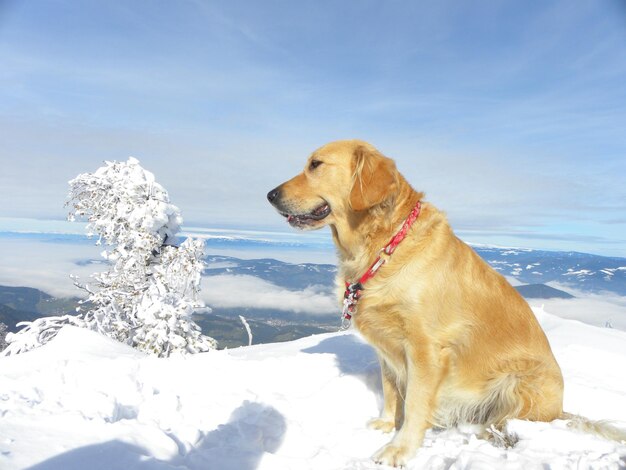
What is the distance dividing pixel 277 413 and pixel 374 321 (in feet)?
4.00

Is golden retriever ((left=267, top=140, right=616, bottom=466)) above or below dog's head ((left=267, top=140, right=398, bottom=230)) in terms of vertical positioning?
below

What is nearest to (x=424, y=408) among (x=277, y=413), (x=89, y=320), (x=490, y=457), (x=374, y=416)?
(x=490, y=457)

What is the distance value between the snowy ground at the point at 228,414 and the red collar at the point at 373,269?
1.03 m

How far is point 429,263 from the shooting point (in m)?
3.61

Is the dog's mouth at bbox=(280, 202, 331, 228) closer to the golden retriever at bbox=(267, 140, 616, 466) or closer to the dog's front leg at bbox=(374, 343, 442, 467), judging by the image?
the golden retriever at bbox=(267, 140, 616, 466)

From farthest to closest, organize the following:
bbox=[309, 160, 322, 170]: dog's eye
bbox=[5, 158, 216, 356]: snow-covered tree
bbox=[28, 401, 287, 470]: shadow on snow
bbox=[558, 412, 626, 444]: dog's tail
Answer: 1. bbox=[5, 158, 216, 356]: snow-covered tree
2. bbox=[309, 160, 322, 170]: dog's eye
3. bbox=[558, 412, 626, 444]: dog's tail
4. bbox=[28, 401, 287, 470]: shadow on snow

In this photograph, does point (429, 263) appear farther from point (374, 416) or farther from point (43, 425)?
point (43, 425)

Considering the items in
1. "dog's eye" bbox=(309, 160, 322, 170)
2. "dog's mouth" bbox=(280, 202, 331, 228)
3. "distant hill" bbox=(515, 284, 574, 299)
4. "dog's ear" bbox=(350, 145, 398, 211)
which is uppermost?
"dog's eye" bbox=(309, 160, 322, 170)

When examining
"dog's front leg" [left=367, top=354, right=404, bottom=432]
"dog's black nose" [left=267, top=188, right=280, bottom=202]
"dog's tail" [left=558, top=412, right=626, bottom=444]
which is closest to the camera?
"dog's tail" [left=558, top=412, right=626, bottom=444]

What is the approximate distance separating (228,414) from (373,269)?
180 centimetres

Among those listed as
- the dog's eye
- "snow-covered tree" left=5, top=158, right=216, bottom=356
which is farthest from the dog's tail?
"snow-covered tree" left=5, top=158, right=216, bottom=356

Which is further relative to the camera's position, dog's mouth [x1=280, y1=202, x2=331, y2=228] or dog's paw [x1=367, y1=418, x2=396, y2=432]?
dog's mouth [x1=280, y1=202, x2=331, y2=228]

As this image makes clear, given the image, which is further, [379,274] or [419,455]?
[379,274]

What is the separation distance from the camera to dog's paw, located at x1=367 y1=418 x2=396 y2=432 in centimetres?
392
